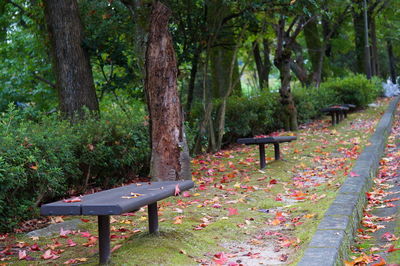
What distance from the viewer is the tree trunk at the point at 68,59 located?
11.9 metres

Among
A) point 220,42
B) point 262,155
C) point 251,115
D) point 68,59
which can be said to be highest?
point 220,42

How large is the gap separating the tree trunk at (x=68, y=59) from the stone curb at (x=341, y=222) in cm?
589

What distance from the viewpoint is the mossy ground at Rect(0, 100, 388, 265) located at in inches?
212

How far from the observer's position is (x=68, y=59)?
12.1m

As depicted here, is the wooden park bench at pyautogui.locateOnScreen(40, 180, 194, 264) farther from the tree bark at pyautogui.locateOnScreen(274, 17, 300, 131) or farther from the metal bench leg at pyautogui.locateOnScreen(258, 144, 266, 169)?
the tree bark at pyautogui.locateOnScreen(274, 17, 300, 131)

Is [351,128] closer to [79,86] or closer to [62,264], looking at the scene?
[79,86]

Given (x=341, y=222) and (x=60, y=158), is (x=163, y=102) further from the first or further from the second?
(x=341, y=222)

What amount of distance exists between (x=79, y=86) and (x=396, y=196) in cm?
697

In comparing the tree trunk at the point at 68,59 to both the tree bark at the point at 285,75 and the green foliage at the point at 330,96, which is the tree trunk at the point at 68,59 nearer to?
the tree bark at the point at 285,75

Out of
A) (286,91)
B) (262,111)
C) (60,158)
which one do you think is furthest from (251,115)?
(60,158)

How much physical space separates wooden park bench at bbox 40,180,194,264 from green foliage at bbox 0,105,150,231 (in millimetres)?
1773

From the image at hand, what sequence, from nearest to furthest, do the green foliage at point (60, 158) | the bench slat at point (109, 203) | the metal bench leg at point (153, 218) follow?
the bench slat at point (109, 203)
the metal bench leg at point (153, 218)
the green foliage at point (60, 158)

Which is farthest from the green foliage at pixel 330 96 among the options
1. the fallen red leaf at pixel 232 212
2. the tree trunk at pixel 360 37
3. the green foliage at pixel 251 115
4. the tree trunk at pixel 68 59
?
the fallen red leaf at pixel 232 212

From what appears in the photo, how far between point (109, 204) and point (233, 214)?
315cm
